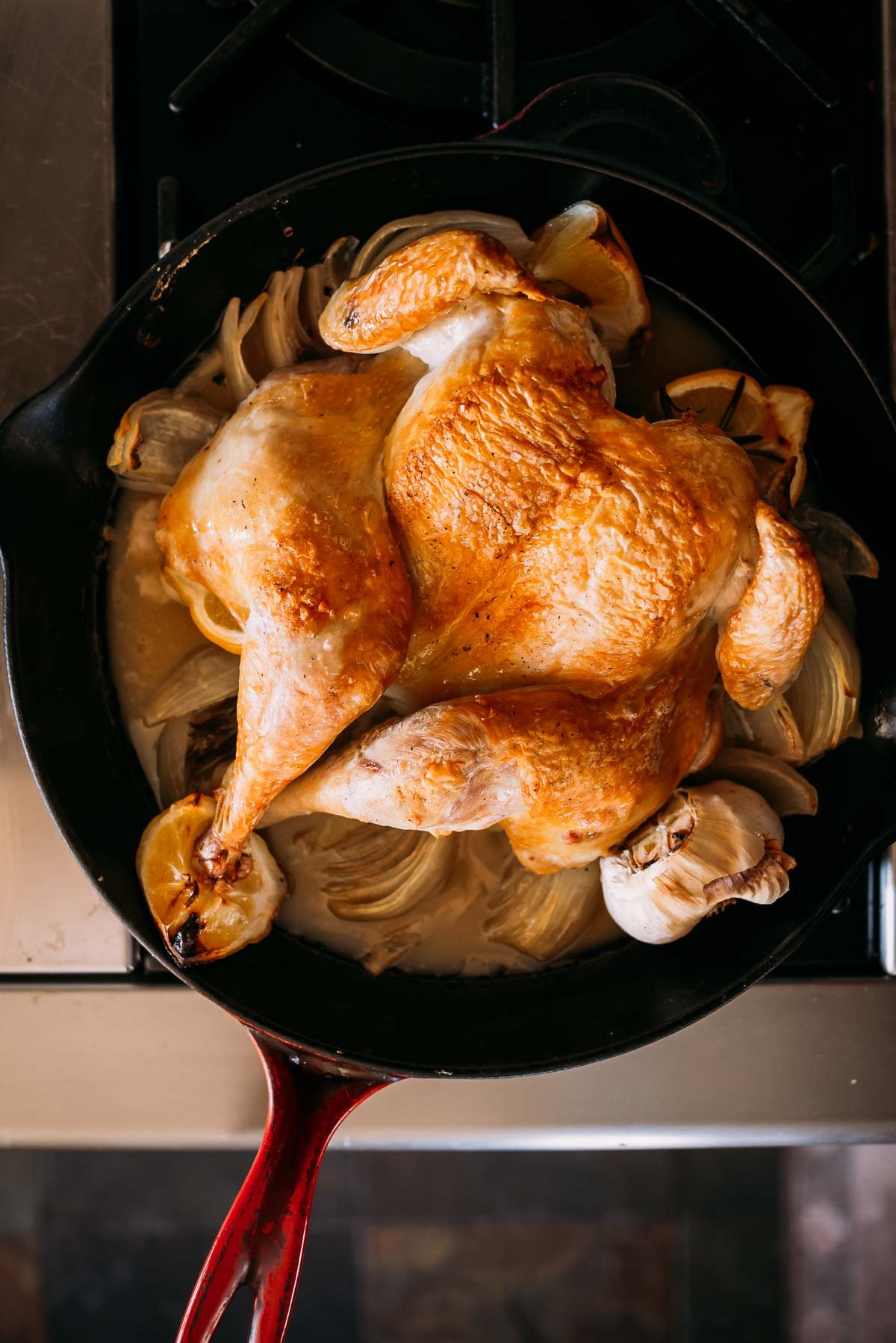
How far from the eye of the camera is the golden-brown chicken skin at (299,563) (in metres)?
1.16

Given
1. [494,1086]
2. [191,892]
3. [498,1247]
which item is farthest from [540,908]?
[498,1247]

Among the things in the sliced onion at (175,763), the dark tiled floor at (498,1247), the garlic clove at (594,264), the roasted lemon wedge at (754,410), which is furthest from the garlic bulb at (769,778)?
the dark tiled floor at (498,1247)

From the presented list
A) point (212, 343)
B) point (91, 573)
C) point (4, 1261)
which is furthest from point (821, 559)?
point (4, 1261)

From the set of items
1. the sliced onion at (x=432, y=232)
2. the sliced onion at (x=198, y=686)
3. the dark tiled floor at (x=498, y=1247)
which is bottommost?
the dark tiled floor at (x=498, y=1247)

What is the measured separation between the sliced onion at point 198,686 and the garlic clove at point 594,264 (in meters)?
0.67

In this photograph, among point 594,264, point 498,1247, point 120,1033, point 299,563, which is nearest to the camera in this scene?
point 299,563

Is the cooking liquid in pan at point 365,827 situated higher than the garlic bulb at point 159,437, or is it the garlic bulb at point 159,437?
the garlic bulb at point 159,437

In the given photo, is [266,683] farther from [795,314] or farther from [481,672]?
[795,314]

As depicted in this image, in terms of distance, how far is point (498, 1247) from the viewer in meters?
2.68

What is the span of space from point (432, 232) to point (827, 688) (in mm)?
816

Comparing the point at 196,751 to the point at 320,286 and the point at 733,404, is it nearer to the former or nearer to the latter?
the point at 320,286

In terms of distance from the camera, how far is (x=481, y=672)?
1.29 meters

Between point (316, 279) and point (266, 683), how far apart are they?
587 mm

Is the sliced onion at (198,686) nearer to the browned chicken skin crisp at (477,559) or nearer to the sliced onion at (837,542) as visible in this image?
the browned chicken skin crisp at (477,559)
